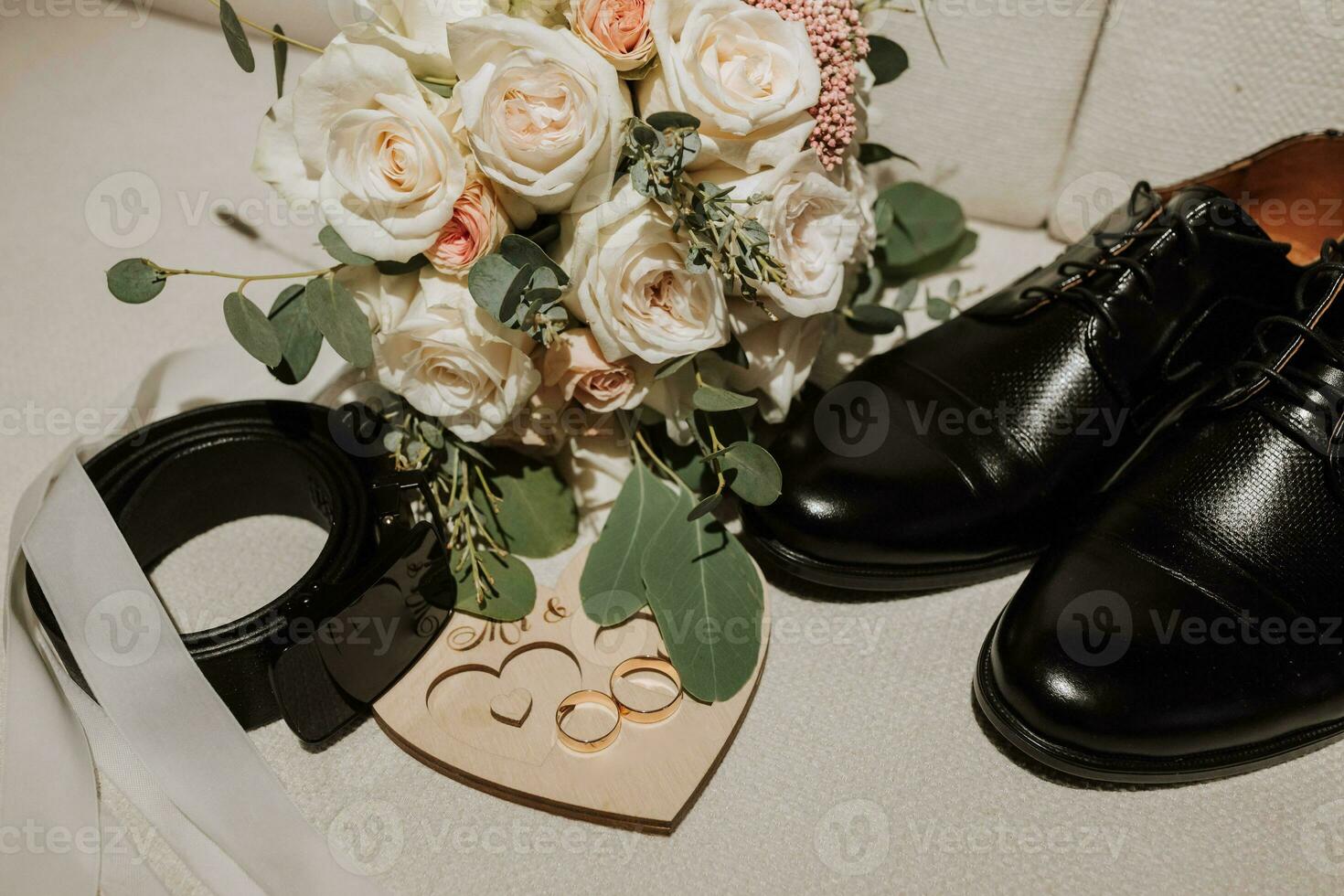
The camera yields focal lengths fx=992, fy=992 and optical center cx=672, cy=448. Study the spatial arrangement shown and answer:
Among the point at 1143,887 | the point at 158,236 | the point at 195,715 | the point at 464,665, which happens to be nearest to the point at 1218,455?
the point at 1143,887

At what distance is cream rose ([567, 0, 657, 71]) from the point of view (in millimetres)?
608

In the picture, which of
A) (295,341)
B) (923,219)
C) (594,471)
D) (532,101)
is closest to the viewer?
(532,101)

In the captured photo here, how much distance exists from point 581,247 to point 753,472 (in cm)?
20

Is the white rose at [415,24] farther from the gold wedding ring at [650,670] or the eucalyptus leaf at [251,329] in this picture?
the gold wedding ring at [650,670]

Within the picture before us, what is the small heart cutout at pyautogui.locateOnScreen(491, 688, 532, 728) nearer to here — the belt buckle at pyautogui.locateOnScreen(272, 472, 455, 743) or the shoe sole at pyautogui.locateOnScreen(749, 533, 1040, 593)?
the belt buckle at pyautogui.locateOnScreen(272, 472, 455, 743)

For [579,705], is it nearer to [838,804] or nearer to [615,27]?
[838,804]

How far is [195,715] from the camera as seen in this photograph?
0.65 m

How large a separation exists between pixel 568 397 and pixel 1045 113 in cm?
62

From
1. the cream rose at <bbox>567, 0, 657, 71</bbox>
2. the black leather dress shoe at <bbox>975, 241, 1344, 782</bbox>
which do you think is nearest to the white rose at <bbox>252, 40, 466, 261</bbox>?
the cream rose at <bbox>567, 0, 657, 71</bbox>

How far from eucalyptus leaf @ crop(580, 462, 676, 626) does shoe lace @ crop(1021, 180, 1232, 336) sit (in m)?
0.36

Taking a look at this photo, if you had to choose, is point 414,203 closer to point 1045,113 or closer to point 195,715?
point 195,715

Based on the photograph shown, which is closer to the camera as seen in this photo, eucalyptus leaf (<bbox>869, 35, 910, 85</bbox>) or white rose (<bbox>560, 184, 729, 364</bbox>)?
white rose (<bbox>560, 184, 729, 364</bbox>)

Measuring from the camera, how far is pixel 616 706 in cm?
69

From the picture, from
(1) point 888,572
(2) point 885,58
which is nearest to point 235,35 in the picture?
(2) point 885,58
